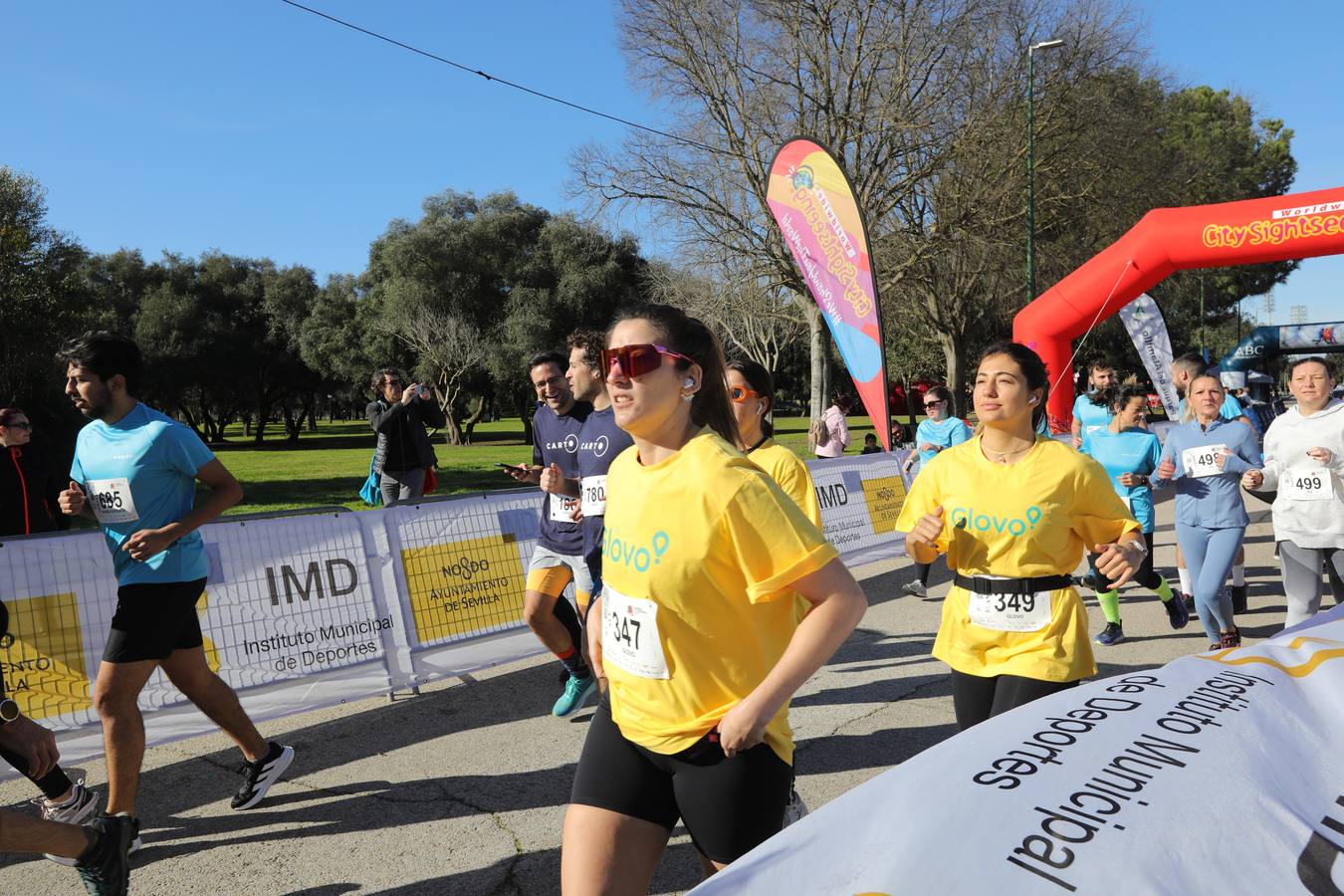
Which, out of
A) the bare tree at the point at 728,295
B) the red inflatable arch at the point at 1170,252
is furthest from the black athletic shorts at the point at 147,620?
the bare tree at the point at 728,295

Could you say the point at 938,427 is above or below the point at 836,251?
below

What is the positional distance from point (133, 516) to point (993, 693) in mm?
3304

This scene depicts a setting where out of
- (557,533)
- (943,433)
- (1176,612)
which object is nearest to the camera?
(557,533)

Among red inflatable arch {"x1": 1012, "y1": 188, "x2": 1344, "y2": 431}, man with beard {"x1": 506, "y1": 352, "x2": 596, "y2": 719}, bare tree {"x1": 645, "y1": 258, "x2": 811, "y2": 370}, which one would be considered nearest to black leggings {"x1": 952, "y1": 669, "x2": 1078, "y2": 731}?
man with beard {"x1": 506, "y1": 352, "x2": 596, "y2": 719}

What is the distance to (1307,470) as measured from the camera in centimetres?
520

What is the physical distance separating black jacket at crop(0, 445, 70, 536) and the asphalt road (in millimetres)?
2619

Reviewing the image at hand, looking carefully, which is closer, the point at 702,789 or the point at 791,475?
the point at 702,789

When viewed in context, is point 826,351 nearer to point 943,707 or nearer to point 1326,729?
point 943,707

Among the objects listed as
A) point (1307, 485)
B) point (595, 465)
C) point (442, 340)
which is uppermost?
point (442, 340)

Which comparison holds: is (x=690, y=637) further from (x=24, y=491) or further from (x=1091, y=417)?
(x=1091, y=417)

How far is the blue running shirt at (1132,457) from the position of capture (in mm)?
7109

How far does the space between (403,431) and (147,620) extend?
544cm

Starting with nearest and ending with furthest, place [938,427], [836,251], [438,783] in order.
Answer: [438,783], [938,427], [836,251]

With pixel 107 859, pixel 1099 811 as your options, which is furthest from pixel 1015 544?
pixel 107 859
